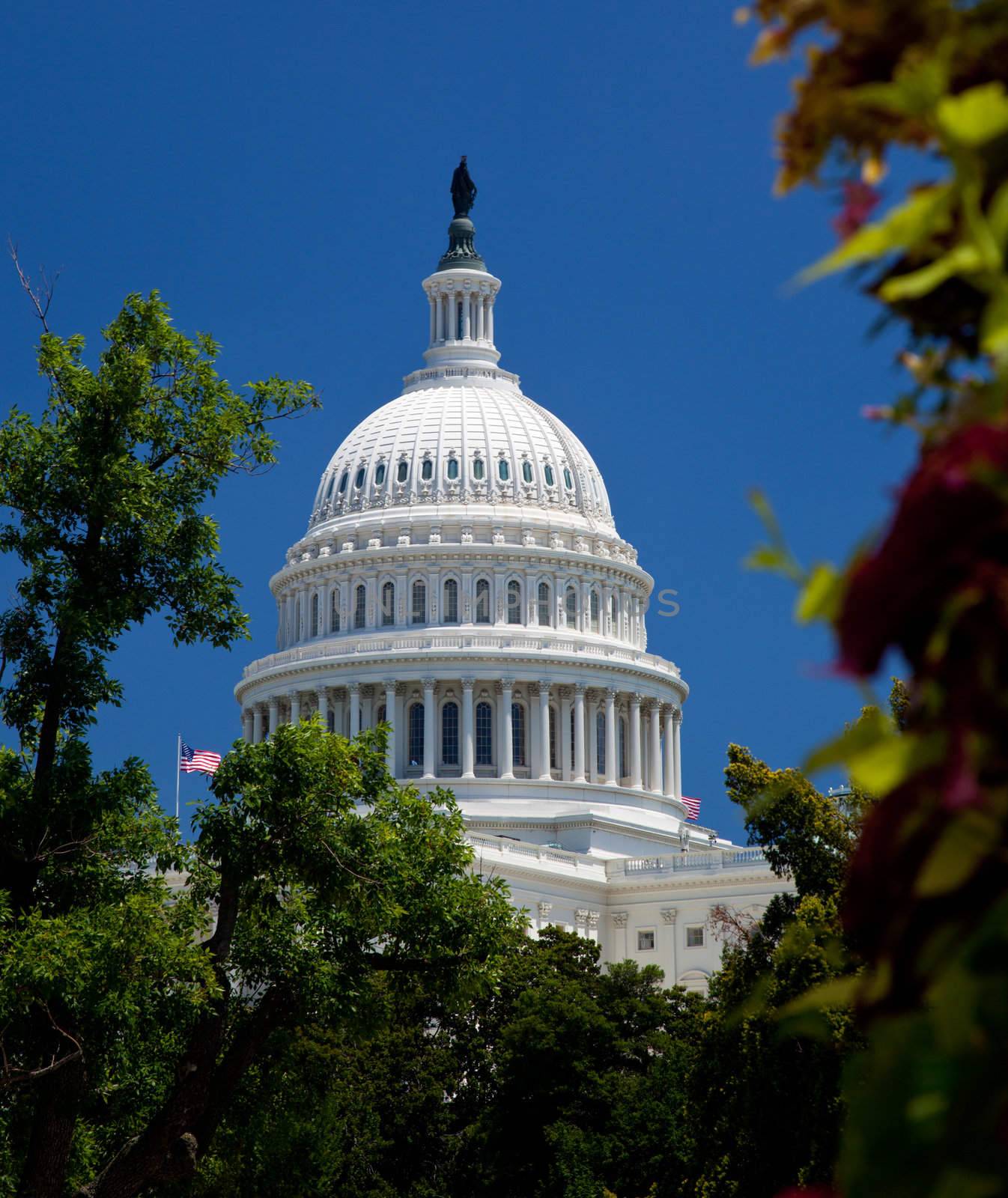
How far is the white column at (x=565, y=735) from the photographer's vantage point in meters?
126

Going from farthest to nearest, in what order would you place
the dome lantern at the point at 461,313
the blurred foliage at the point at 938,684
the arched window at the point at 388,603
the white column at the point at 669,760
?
the dome lantern at the point at 461,313 → the white column at the point at 669,760 → the arched window at the point at 388,603 → the blurred foliage at the point at 938,684

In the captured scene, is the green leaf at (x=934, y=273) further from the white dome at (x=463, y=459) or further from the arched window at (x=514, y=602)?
the white dome at (x=463, y=459)

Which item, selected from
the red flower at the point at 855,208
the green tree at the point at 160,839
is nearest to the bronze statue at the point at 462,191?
the green tree at the point at 160,839

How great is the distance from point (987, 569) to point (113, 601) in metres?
27.9

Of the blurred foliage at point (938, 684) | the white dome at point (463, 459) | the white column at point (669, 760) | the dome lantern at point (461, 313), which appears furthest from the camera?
the dome lantern at point (461, 313)

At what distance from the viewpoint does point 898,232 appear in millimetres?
3695

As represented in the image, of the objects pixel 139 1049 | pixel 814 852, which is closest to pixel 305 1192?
pixel 814 852

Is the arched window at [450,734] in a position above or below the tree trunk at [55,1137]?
above

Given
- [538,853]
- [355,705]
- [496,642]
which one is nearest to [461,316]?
[496,642]

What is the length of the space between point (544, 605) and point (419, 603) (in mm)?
8916

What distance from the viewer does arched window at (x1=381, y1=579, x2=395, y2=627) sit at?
13138 cm

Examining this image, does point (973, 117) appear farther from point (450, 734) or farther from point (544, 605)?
point (544, 605)

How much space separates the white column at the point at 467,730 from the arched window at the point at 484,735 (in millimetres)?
1213

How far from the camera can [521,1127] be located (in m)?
63.4
